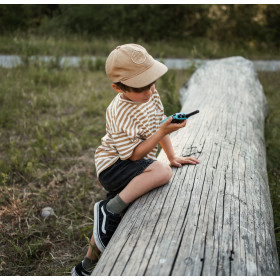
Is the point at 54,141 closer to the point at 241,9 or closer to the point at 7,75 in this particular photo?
the point at 7,75

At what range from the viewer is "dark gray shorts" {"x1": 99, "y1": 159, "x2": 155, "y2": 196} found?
7.33 feet

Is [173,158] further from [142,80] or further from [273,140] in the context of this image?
[273,140]

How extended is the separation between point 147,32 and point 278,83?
5437 mm

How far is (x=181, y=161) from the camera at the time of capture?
2365 mm

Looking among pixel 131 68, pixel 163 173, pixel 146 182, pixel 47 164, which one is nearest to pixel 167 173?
pixel 163 173

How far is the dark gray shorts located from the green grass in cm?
624

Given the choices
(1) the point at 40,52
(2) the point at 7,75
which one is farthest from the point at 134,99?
(1) the point at 40,52

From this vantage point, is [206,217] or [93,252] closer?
[206,217]

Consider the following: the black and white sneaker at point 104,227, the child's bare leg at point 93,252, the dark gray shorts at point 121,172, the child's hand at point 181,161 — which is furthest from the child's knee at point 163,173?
the child's bare leg at point 93,252

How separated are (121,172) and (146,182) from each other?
255 mm

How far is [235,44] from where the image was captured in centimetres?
999

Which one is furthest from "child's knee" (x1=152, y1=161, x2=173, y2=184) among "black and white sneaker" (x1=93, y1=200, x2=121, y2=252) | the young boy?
"black and white sneaker" (x1=93, y1=200, x2=121, y2=252)

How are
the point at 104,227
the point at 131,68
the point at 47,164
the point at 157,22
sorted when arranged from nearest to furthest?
1. the point at 131,68
2. the point at 104,227
3. the point at 47,164
4. the point at 157,22

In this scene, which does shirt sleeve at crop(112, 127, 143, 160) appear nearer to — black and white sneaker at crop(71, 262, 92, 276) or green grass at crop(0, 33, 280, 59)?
black and white sneaker at crop(71, 262, 92, 276)
